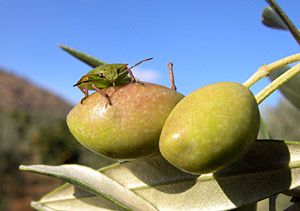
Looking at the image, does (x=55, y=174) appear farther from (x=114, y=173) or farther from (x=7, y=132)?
(x=7, y=132)

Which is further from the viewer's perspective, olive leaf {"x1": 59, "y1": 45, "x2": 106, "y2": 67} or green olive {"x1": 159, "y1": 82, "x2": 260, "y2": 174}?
olive leaf {"x1": 59, "y1": 45, "x2": 106, "y2": 67}

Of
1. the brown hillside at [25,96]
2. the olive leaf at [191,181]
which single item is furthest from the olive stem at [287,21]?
the brown hillside at [25,96]

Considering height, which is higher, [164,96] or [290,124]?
[164,96]

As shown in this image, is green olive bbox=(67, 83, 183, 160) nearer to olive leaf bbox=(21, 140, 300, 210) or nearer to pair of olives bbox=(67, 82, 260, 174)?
pair of olives bbox=(67, 82, 260, 174)

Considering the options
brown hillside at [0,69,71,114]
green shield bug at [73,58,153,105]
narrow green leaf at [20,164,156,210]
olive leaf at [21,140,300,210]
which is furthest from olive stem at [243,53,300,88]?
brown hillside at [0,69,71,114]

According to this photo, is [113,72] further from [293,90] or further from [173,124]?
[293,90]

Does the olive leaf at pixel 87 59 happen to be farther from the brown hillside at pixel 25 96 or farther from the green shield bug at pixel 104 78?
the brown hillside at pixel 25 96

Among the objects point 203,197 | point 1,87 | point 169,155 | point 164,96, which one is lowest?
point 1,87

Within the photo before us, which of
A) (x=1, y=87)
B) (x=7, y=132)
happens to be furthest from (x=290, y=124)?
(x=1, y=87)
